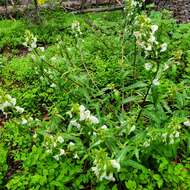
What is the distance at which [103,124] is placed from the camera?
3.61 metres

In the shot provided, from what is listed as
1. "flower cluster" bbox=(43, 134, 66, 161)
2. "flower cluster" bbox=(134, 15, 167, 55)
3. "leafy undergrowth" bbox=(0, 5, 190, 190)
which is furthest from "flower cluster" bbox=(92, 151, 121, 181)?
"flower cluster" bbox=(134, 15, 167, 55)

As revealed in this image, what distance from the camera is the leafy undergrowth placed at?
10.4 ft

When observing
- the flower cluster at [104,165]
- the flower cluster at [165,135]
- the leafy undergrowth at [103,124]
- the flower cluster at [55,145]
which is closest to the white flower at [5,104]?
the leafy undergrowth at [103,124]

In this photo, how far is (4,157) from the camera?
3977mm

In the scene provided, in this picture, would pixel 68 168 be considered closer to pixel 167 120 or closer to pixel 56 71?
pixel 167 120

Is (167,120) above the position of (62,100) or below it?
above

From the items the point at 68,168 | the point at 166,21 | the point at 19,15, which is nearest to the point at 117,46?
the point at 166,21

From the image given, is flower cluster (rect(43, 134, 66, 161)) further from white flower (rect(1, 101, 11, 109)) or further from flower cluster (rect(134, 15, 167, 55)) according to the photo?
flower cluster (rect(134, 15, 167, 55))

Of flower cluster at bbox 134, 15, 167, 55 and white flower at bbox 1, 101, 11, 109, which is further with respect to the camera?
white flower at bbox 1, 101, 11, 109

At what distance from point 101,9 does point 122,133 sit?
5.63 m

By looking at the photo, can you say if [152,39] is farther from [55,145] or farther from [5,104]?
[5,104]

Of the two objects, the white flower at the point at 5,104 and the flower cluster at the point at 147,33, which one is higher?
the flower cluster at the point at 147,33

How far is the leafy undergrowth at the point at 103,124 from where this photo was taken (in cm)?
318

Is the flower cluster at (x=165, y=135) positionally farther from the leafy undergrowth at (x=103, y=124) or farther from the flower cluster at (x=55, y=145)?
the flower cluster at (x=55, y=145)
